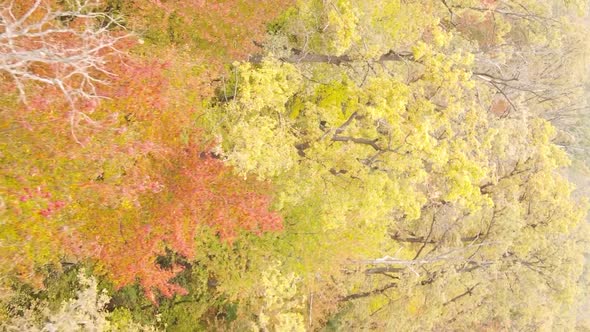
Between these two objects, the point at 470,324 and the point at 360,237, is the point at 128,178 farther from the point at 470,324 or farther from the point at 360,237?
the point at 470,324

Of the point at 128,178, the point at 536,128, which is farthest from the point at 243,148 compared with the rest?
the point at 536,128

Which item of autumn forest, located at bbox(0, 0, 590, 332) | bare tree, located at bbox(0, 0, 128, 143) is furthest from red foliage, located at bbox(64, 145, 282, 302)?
bare tree, located at bbox(0, 0, 128, 143)

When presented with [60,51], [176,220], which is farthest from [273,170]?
[60,51]

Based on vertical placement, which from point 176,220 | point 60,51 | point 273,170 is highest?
point 60,51

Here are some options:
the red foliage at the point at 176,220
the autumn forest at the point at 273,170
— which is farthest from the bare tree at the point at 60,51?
the red foliage at the point at 176,220

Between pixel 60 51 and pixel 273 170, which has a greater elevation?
pixel 60 51

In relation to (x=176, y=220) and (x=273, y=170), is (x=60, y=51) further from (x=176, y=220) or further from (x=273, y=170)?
(x=273, y=170)

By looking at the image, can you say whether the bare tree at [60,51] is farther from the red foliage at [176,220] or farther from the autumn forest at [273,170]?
the red foliage at [176,220]

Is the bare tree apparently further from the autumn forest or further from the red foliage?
the red foliage
